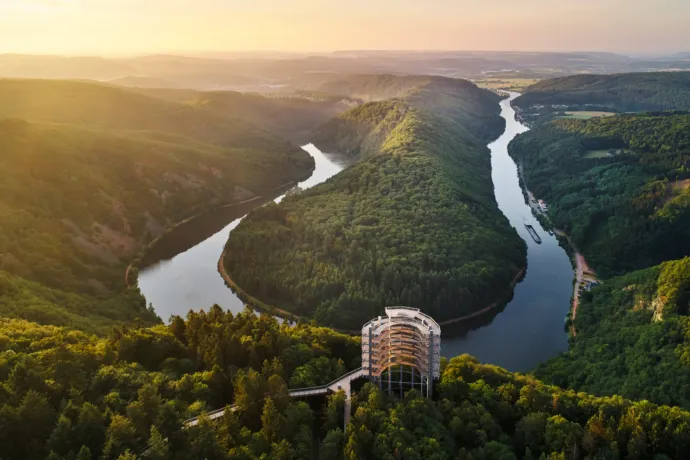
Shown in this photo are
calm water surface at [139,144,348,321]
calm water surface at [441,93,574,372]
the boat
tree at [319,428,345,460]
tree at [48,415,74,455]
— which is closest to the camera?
tree at [48,415,74,455]

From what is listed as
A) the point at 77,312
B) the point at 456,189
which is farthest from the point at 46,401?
the point at 456,189

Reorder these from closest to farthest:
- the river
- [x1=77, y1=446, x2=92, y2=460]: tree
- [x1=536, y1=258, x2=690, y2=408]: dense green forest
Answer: [x1=77, y1=446, x2=92, y2=460]: tree → [x1=536, y1=258, x2=690, y2=408]: dense green forest → the river

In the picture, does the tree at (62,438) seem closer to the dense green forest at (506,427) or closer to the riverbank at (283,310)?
the dense green forest at (506,427)

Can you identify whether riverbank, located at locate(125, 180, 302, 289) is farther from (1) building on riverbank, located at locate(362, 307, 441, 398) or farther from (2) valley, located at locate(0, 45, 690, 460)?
(1) building on riverbank, located at locate(362, 307, 441, 398)

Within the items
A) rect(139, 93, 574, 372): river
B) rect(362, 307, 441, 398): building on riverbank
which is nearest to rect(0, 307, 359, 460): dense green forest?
rect(362, 307, 441, 398): building on riverbank

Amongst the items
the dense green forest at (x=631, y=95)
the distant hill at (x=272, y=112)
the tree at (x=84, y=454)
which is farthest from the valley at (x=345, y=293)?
the dense green forest at (x=631, y=95)

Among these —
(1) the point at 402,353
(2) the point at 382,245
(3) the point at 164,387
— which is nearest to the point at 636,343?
(1) the point at 402,353

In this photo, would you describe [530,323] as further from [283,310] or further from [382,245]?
[283,310]
